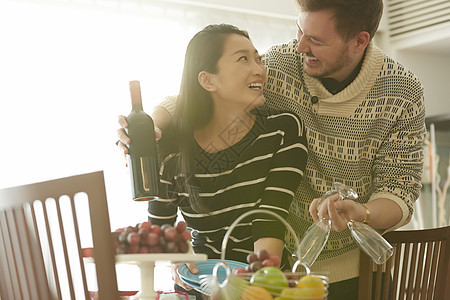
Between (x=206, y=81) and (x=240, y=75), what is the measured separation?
109mm

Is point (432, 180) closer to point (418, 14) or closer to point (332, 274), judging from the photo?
point (418, 14)

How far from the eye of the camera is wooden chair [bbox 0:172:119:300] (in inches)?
36.7

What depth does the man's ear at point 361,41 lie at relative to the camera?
1.64 m

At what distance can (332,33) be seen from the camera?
1.61m

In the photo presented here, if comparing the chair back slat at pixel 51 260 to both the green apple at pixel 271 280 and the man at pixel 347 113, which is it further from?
the man at pixel 347 113

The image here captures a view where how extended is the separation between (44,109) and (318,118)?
5.53 feet

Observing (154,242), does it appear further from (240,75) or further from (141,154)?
(240,75)

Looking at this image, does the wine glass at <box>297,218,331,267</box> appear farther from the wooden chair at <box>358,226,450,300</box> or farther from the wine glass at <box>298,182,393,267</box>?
the wooden chair at <box>358,226,450,300</box>

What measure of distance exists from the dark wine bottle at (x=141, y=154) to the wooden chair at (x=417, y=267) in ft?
2.17

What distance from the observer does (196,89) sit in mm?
1692

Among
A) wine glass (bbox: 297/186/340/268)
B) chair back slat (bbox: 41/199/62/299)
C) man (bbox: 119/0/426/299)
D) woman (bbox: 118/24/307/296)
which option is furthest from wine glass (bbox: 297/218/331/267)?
chair back slat (bbox: 41/199/62/299)

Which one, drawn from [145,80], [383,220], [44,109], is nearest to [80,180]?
[383,220]

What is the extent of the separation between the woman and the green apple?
0.62 metres

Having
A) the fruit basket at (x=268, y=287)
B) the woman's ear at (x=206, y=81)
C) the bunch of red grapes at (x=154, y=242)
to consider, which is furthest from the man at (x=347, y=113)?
the fruit basket at (x=268, y=287)
